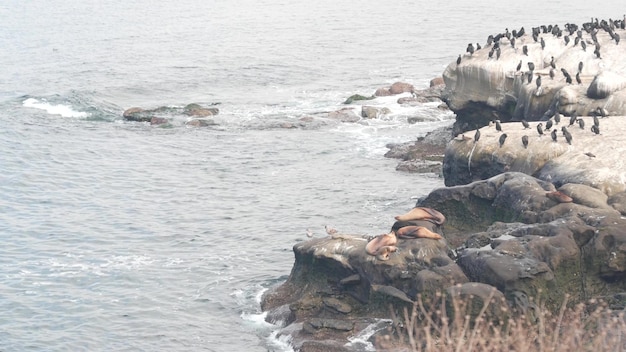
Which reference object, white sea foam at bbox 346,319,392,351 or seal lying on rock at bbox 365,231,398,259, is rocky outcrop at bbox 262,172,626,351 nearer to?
white sea foam at bbox 346,319,392,351

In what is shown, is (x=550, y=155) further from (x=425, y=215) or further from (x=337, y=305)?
(x=337, y=305)

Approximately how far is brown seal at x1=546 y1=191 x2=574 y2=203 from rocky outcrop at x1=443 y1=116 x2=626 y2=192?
2326 millimetres

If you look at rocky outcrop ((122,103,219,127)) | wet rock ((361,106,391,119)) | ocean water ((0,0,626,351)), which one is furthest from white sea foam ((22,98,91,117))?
wet rock ((361,106,391,119))

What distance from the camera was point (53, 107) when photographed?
60719 millimetres

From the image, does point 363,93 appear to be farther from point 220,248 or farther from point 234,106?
point 220,248

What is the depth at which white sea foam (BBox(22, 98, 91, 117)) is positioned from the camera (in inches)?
2320

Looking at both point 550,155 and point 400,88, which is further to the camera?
point 400,88

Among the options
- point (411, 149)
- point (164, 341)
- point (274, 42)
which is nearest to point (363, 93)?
point (411, 149)

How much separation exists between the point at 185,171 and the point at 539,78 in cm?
1717

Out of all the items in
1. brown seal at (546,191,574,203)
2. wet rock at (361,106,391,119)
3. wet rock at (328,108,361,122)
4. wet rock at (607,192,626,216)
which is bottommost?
wet rock at (328,108,361,122)

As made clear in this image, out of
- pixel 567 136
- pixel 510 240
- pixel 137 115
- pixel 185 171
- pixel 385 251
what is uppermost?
pixel 567 136

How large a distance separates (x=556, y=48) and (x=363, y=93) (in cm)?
2190

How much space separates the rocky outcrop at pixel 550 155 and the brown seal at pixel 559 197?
233cm

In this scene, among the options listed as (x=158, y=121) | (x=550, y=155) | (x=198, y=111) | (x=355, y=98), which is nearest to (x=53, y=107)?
(x=158, y=121)
